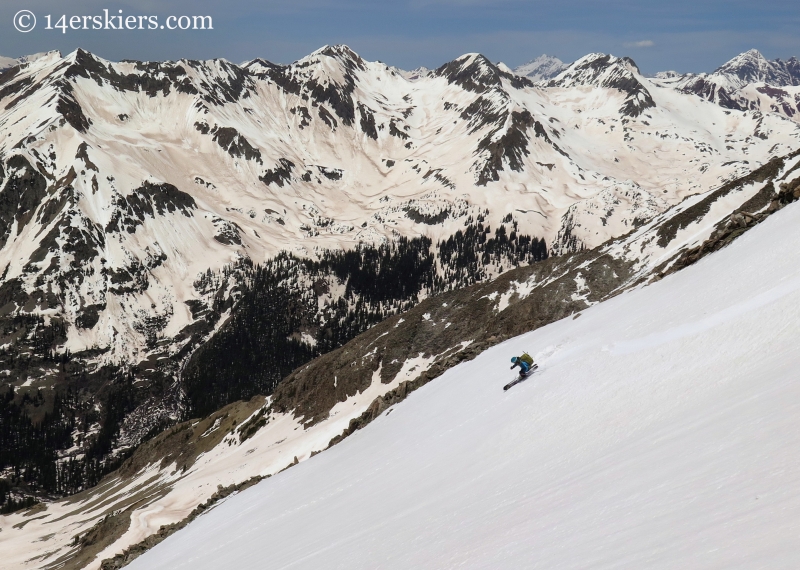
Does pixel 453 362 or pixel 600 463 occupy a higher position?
pixel 600 463

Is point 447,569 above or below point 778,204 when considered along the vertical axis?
below

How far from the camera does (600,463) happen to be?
1347 cm

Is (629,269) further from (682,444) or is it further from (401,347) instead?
(682,444)

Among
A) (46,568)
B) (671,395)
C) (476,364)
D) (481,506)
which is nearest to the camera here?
(481,506)

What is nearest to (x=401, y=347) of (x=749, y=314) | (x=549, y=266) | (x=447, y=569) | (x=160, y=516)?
(x=549, y=266)

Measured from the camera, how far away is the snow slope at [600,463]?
866 cm

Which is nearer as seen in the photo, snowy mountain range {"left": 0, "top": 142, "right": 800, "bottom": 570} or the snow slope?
the snow slope

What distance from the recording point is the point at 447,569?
11.8 metres

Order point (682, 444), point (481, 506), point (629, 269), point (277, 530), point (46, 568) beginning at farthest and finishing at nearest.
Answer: point (629, 269) < point (46, 568) < point (277, 530) < point (481, 506) < point (682, 444)

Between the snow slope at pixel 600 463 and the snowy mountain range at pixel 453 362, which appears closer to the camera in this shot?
the snow slope at pixel 600 463

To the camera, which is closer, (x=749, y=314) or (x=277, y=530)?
(x=749, y=314)

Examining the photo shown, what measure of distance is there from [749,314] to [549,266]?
73.8 meters

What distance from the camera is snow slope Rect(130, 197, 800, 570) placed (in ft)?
28.4

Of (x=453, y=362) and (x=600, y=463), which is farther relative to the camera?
(x=453, y=362)
